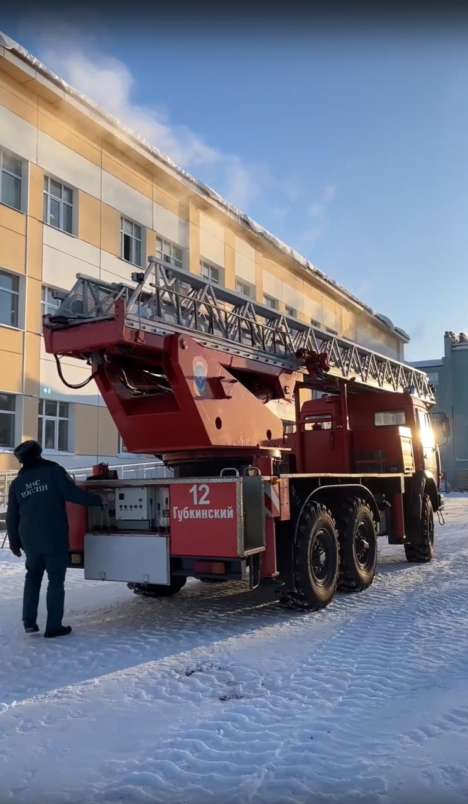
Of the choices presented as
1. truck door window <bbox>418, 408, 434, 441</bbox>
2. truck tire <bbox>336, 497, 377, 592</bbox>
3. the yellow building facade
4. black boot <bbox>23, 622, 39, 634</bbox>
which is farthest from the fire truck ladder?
the yellow building facade

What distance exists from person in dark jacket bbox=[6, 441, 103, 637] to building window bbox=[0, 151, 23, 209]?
1322 cm

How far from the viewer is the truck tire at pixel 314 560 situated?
709cm

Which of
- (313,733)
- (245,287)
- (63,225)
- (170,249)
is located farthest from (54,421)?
(313,733)

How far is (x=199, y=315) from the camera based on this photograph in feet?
23.9

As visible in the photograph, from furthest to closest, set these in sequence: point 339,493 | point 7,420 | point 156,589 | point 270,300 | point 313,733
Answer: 1. point 270,300
2. point 7,420
3. point 339,493
4. point 156,589
5. point 313,733

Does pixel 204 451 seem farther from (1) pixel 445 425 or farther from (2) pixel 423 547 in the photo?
(1) pixel 445 425

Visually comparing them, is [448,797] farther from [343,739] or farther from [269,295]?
[269,295]

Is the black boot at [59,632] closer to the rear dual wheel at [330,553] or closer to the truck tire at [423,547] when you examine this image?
the rear dual wheel at [330,553]

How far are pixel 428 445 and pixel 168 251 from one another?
14.1 m

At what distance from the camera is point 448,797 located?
124 inches

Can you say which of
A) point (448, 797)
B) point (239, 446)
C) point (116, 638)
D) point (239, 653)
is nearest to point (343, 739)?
point (448, 797)

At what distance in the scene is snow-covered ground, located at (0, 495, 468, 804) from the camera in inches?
132

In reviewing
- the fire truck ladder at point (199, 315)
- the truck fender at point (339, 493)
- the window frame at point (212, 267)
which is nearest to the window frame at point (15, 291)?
the window frame at point (212, 267)

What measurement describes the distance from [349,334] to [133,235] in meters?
16.9
